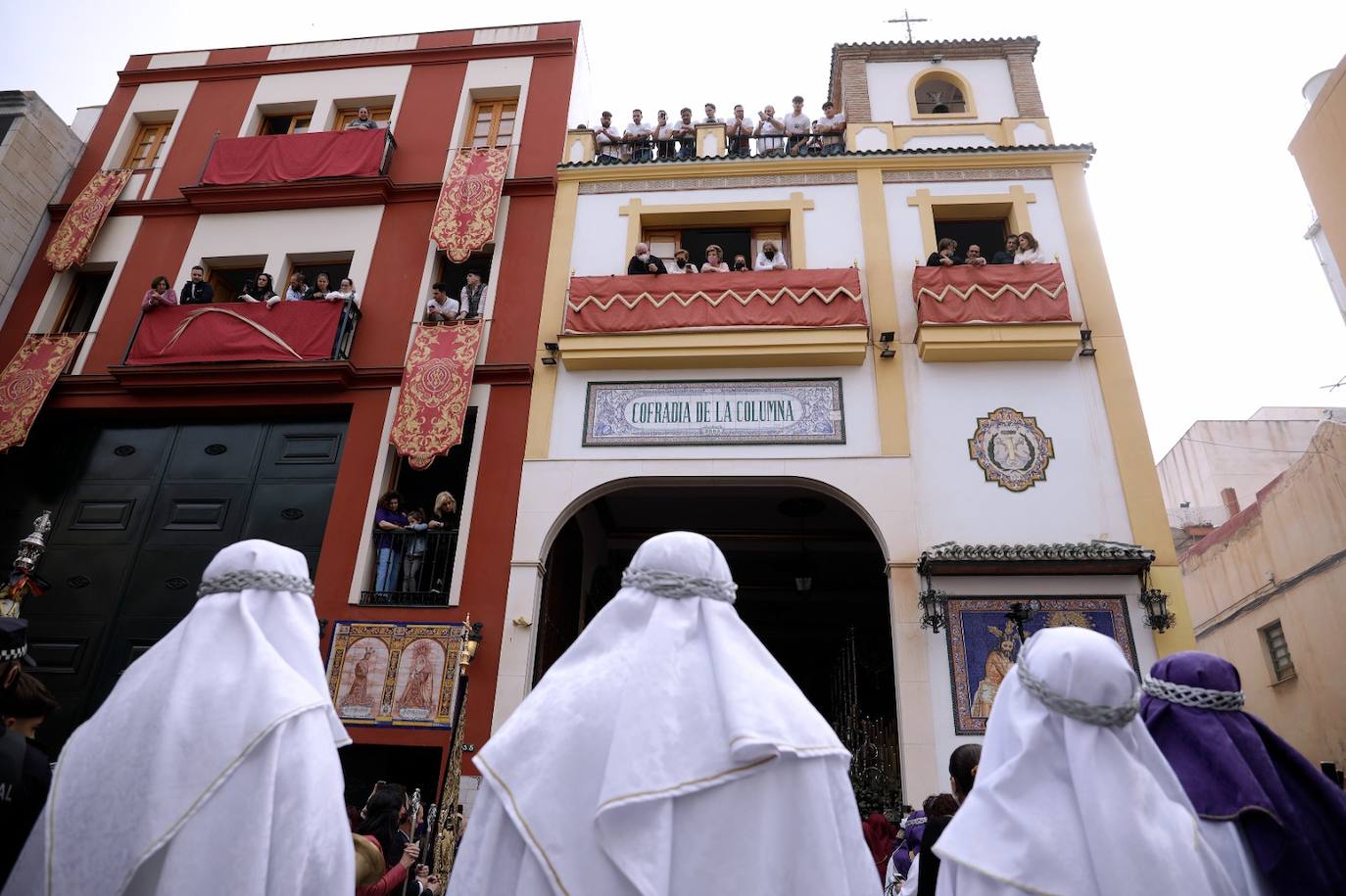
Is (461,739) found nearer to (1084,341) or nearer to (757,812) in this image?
(757,812)

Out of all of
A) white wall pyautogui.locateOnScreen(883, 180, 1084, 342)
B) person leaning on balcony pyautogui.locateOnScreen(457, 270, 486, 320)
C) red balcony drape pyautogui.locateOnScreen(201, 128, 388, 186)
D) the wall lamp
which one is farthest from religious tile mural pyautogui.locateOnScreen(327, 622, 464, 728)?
red balcony drape pyautogui.locateOnScreen(201, 128, 388, 186)

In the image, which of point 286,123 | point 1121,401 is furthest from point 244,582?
point 286,123

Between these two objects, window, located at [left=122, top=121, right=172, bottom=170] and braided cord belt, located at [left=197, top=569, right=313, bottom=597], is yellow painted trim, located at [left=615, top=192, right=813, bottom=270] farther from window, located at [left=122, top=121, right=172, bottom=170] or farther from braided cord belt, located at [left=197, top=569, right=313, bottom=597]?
braided cord belt, located at [left=197, top=569, right=313, bottom=597]

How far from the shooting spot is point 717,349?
31.7 ft

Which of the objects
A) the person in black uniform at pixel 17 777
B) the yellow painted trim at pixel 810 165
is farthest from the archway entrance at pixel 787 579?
the person in black uniform at pixel 17 777

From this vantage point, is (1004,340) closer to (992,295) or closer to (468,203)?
(992,295)

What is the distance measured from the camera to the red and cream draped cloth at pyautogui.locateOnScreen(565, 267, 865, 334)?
9688 millimetres

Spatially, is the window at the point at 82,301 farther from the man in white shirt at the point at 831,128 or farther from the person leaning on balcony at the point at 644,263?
the man in white shirt at the point at 831,128

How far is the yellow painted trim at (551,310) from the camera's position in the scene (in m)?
9.71

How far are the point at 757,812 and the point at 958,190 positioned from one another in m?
10.5

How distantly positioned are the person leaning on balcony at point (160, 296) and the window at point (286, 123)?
3.67m

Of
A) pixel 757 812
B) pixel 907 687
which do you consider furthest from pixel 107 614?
pixel 757 812

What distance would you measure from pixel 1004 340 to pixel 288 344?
8910 mm

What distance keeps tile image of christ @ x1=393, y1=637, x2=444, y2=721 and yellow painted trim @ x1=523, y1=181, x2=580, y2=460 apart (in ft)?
8.07
